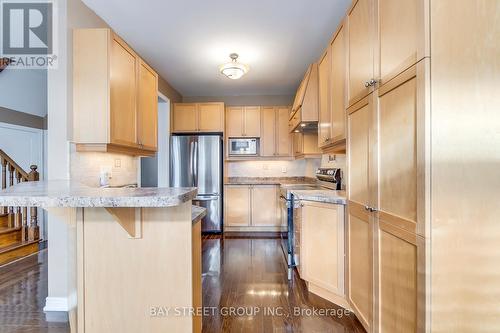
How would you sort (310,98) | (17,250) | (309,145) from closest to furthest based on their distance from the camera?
(310,98)
(17,250)
(309,145)

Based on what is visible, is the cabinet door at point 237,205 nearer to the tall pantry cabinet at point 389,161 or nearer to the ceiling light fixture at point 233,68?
the ceiling light fixture at point 233,68

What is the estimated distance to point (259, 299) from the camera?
218cm

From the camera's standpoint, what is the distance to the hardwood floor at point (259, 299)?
Answer: 183 cm

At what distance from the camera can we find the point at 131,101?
239 cm

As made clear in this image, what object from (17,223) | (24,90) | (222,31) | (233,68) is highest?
(222,31)

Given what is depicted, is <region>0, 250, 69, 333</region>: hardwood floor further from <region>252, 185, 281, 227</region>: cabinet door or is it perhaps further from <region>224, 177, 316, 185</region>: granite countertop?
<region>252, 185, 281, 227</region>: cabinet door

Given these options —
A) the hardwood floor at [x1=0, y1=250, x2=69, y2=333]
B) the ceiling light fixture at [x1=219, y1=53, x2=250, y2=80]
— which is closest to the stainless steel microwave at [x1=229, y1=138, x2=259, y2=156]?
the ceiling light fixture at [x1=219, y1=53, x2=250, y2=80]

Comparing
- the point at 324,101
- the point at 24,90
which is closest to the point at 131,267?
the point at 324,101

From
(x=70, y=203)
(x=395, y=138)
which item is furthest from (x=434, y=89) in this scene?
(x=70, y=203)

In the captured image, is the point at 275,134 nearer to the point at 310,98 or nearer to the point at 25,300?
the point at 310,98

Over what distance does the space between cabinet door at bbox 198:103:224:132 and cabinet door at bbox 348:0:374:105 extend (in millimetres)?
2867

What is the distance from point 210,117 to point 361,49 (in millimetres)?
3143

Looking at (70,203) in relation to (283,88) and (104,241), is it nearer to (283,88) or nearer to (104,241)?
(104,241)

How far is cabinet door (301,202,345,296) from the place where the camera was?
2.01m
